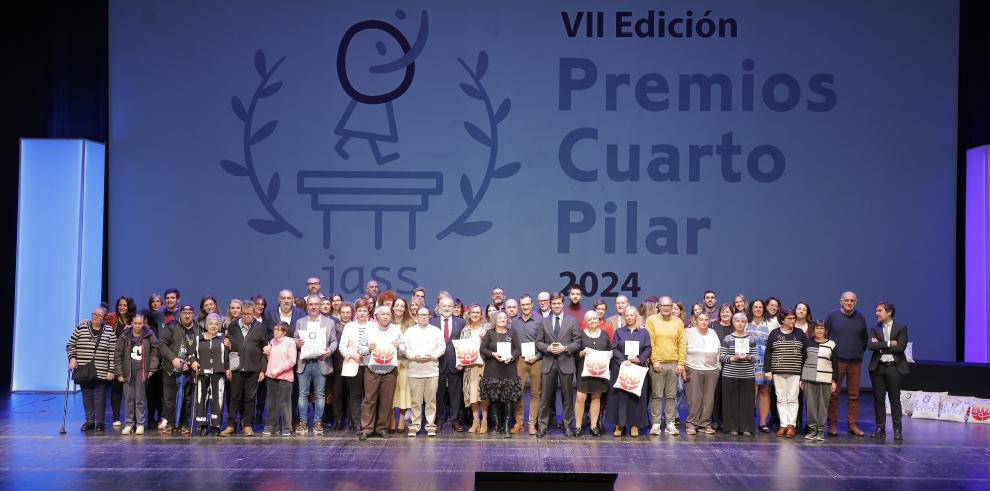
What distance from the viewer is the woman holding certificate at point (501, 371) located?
375 inches

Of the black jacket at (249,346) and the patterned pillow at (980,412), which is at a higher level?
the black jacket at (249,346)

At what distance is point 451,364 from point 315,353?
1.43 m

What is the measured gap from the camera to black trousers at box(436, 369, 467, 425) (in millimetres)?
9922

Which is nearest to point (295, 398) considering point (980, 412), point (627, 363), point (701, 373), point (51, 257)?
point (627, 363)

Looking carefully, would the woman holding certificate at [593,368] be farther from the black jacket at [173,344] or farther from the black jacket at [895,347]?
the black jacket at [173,344]

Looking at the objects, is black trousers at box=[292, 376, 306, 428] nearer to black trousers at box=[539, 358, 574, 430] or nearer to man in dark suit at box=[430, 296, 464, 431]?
man in dark suit at box=[430, 296, 464, 431]

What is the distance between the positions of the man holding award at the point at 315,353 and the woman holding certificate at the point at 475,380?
140 cm

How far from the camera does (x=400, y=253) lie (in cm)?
1359

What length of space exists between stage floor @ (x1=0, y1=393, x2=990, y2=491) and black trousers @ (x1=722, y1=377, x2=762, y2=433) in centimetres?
21

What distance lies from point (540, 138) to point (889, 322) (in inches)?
223

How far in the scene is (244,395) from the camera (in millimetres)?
9523

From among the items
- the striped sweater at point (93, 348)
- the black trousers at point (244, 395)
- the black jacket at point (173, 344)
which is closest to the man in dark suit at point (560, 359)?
the black trousers at point (244, 395)

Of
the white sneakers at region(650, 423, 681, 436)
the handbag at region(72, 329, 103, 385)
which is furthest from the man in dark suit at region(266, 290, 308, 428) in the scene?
the white sneakers at region(650, 423, 681, 436)

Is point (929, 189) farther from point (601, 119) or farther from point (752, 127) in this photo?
point (601, 119)
